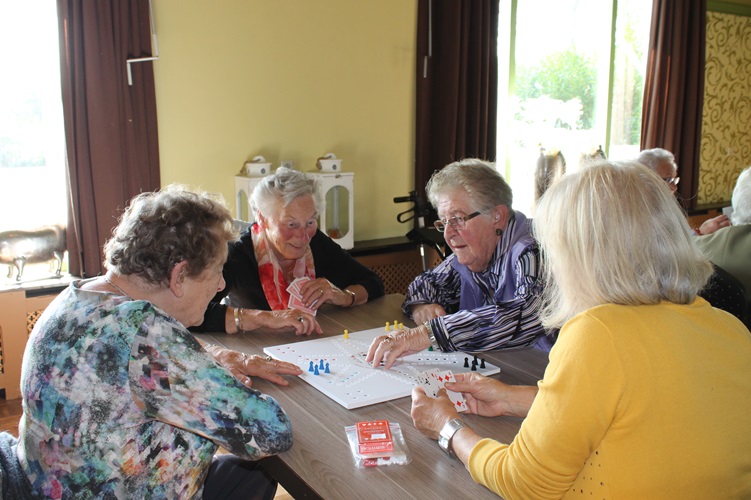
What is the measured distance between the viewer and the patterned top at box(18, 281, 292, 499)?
4.05 ft

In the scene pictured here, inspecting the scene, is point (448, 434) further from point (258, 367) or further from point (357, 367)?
point (258, 367)

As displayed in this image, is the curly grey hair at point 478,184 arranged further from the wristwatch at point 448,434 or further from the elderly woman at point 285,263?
the wristwatch at point 448,434

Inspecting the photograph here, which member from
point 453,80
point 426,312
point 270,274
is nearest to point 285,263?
point 270,274

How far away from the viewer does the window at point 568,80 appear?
5141mm

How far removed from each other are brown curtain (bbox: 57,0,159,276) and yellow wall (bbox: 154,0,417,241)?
13 centimetres

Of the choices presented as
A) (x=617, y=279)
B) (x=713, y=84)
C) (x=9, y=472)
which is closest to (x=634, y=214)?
(x=617, y=279)

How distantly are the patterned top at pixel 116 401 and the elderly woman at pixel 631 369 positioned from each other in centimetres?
51

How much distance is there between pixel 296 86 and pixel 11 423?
2.36 m

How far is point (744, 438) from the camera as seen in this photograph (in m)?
1.10

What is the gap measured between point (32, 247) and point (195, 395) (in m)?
2.58

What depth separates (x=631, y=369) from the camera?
104 centimetres

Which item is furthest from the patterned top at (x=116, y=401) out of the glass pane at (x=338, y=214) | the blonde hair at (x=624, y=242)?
the glass pane at (x=338, y=214)

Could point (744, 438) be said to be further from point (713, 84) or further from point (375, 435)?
point (713, 84)

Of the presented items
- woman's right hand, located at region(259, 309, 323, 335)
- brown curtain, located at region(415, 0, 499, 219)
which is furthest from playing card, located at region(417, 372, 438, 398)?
brown curtain, located at region(415, 0, 499, 219)
